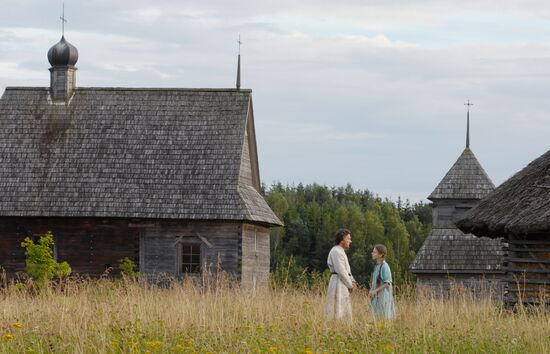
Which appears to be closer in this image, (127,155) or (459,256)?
(127,155)

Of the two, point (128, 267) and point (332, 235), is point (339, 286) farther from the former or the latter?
point (332, 235)

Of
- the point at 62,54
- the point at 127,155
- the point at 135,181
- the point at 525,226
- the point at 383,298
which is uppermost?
the point at 62,54

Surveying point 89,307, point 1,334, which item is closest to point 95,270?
point 89,307

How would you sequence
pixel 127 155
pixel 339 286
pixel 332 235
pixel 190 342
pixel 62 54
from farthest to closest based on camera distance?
1. pixel 332 235
2. pixel 62 54
3. pixel 127 155
4. pixel 339 286
5. pixel 190 342

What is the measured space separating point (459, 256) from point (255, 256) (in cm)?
846

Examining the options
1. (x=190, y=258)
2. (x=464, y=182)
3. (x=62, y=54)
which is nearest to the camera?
(x=190, y=258)

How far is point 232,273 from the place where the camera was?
28641mm

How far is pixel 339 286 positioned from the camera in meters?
13.3

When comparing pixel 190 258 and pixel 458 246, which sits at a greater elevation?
pixel 458 246

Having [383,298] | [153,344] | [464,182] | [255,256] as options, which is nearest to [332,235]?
[464,182]

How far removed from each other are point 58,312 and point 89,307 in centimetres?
84

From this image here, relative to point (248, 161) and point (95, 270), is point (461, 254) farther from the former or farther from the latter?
point (95, 270)

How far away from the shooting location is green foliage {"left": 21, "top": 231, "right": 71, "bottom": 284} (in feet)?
89.8

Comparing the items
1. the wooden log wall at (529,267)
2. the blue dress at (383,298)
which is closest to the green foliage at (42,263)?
the wooden log wall at (529,267)
